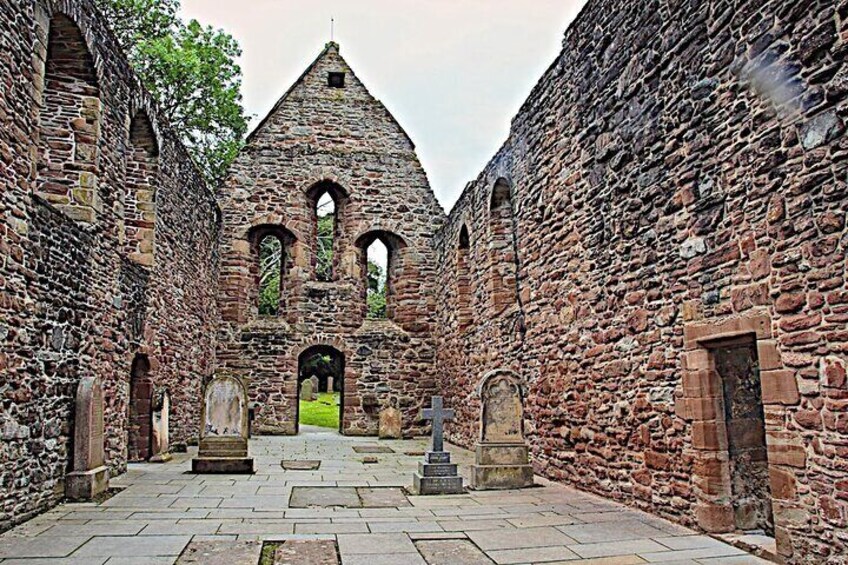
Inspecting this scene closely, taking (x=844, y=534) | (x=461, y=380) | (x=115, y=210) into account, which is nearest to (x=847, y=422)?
(x=844, y=534)

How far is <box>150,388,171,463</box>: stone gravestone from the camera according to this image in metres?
10.9

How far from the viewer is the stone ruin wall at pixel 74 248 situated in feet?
20.6

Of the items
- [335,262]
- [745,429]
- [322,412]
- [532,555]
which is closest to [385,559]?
[532,555]

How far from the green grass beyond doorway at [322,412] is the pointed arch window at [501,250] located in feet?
31.2

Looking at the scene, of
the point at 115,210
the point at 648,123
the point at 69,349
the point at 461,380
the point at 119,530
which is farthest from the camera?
the point at 461,380

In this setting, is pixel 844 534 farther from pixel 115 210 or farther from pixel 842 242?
pixel 115 210

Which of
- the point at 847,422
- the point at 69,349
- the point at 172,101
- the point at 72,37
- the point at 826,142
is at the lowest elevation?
the point at 847,422

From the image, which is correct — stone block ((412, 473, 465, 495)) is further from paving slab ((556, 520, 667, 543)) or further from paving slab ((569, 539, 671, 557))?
paving slab ((569, 539, 671, 557))

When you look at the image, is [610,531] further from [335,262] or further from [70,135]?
[335,262]

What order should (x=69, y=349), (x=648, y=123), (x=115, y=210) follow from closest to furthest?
(x=648, y=123)
(x=69, y=349)
(x=115, y=210)

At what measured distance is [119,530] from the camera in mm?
5902

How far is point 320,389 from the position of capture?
33.7m

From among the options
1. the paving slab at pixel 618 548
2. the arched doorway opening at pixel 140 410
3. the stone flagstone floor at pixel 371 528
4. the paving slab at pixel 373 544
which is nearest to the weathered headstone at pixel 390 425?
the arched doorway opening at pixel 140 410

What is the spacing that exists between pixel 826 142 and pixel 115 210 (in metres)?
8.32
